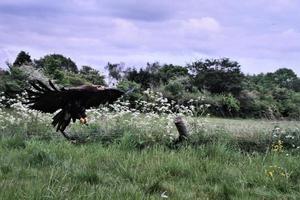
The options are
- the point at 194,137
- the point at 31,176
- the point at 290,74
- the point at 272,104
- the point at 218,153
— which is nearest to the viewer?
the point at 31,176

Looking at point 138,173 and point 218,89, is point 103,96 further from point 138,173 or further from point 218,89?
point 218,89

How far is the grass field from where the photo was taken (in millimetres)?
5859

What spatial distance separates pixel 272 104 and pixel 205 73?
299 cm

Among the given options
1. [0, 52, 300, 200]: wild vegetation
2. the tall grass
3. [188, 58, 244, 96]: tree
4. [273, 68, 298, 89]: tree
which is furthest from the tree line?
[273, 68, 298, 89]: tree

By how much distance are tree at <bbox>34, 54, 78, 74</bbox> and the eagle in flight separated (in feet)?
19.1

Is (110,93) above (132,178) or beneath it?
above

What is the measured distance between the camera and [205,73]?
23281 mm

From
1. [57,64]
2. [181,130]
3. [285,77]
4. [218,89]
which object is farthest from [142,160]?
[285,77]

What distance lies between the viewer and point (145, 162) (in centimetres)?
752

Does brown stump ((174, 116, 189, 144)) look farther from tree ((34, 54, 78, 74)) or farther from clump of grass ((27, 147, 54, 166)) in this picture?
clump of grass ((27, 147, 54, 166))

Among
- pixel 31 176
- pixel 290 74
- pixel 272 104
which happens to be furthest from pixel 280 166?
pixel 290 74

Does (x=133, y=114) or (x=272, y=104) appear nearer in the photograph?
(x=133, y=114)

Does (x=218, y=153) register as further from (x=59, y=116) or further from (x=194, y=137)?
(x=59, y=116)

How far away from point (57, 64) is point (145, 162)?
194 inches
